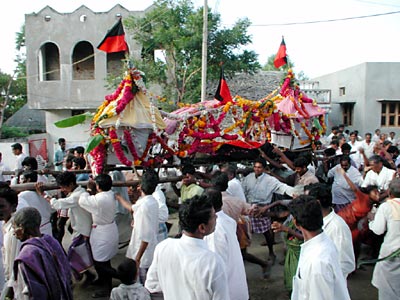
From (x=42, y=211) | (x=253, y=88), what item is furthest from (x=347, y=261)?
(x=253, y=88)

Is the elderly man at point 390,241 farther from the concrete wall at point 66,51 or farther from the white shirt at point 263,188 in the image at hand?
the concrete wall at point 66,51

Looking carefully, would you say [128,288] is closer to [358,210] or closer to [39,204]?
[39,204]

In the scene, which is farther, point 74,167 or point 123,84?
point 74,167

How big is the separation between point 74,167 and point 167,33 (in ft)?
29.7

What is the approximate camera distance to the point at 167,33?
14328 mm

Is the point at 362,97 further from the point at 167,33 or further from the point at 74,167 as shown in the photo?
the point at 74,167

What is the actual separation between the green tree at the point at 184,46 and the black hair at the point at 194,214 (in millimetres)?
12038

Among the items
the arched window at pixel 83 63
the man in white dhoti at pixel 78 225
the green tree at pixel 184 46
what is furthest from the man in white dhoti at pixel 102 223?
the arched window at pixel 83 63

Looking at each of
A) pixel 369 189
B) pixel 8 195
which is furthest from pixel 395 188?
pixel 8 195

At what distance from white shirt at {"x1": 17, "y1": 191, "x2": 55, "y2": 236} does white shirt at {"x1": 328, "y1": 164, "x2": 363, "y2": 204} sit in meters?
4.62

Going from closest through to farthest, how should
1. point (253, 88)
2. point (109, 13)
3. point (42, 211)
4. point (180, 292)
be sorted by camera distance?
point (180, 292)
point (42, 211)
point (109, 13)
point (253, 88)

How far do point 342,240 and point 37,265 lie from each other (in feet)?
8.30

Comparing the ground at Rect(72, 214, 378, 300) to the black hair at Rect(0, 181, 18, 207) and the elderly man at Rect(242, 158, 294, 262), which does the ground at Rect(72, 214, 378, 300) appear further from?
the black hair at Rect(0, 181, 18, 207)

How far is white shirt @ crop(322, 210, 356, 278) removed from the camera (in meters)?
3.33
